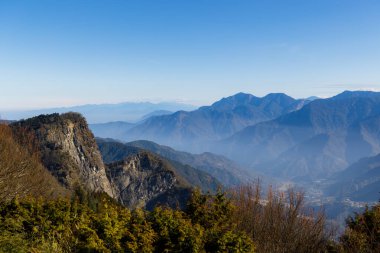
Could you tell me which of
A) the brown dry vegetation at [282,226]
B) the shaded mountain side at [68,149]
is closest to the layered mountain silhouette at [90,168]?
the shaded mountain side at [68,149]

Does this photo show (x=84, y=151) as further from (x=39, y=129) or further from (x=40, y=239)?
(x=40, y=239)

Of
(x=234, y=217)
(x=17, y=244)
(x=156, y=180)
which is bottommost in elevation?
(x=156, y=180)

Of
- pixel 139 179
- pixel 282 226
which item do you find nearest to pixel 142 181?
pixel 139 179

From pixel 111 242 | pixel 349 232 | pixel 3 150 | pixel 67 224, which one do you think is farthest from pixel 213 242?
pixel 3 150

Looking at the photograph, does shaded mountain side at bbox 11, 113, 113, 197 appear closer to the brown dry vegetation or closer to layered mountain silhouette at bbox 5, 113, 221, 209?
layered mountain silhouette at bbox 5, 113, 221, 209

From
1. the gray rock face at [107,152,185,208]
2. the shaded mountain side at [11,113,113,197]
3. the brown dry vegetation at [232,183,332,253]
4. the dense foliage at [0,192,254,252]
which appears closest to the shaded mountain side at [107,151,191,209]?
the gray rock face at [107,152,185,208]
